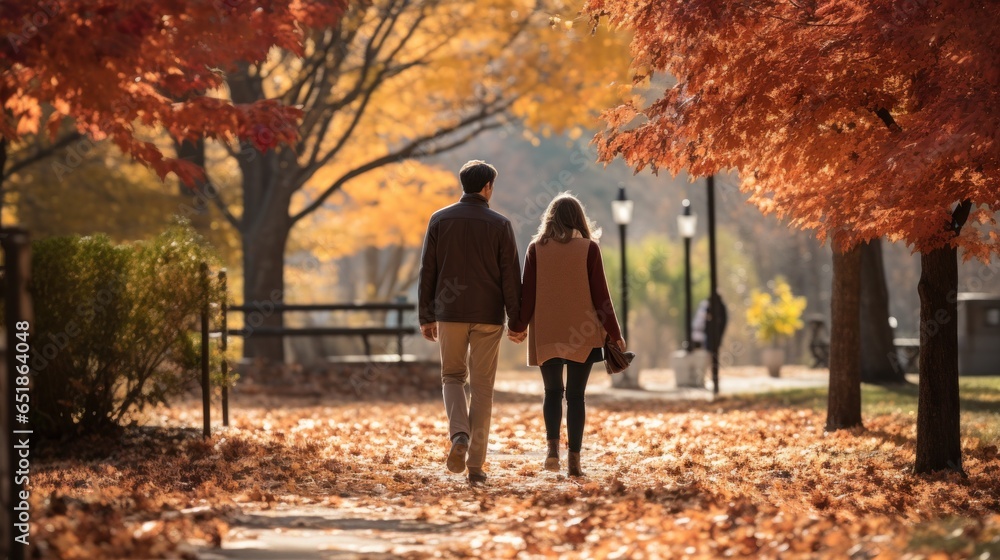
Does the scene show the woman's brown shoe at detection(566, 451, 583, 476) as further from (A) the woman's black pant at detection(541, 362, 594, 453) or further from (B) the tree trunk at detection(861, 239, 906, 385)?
(B) the tree trunk at detection(861, 239, 906, 385)

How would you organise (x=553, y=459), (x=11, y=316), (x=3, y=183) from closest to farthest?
(x=11, y=316), (x=553, y=459), (x=3, y=183)

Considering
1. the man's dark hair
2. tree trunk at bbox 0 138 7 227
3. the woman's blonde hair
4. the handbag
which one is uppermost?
tree trunk at bbox 0 138 7 227

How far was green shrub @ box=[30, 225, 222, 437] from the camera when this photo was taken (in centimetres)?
896

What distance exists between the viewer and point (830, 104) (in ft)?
25.3

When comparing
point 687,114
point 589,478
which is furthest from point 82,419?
point 687,114

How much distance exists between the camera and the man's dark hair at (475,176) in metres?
7.69

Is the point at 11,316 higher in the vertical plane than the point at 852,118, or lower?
lower

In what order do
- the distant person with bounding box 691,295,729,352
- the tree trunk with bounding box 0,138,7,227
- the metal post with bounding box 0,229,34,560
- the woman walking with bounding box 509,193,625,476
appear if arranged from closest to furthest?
1. the metal post with bounding box 0,229,34,560
2. the woman walking with bounding box 509,193,625,476
3. the tree trunk with bounding box 0,138,7,227
4. the distant person with bounding box 691,295,729,352

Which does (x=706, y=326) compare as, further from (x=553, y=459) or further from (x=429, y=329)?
(x=429, y=329)

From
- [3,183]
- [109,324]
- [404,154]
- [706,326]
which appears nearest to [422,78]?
[404,154]

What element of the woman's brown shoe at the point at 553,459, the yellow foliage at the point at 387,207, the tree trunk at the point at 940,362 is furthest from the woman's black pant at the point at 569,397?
the yellow foliage at the point at 387,207

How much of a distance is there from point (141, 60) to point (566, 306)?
10.1ft

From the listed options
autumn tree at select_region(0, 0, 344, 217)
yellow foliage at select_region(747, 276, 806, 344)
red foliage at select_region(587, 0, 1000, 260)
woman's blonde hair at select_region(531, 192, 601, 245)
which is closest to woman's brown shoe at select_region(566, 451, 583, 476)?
woman's blonde hair at select_region(531, 192, 601, 245)

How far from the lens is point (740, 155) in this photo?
8.26m
